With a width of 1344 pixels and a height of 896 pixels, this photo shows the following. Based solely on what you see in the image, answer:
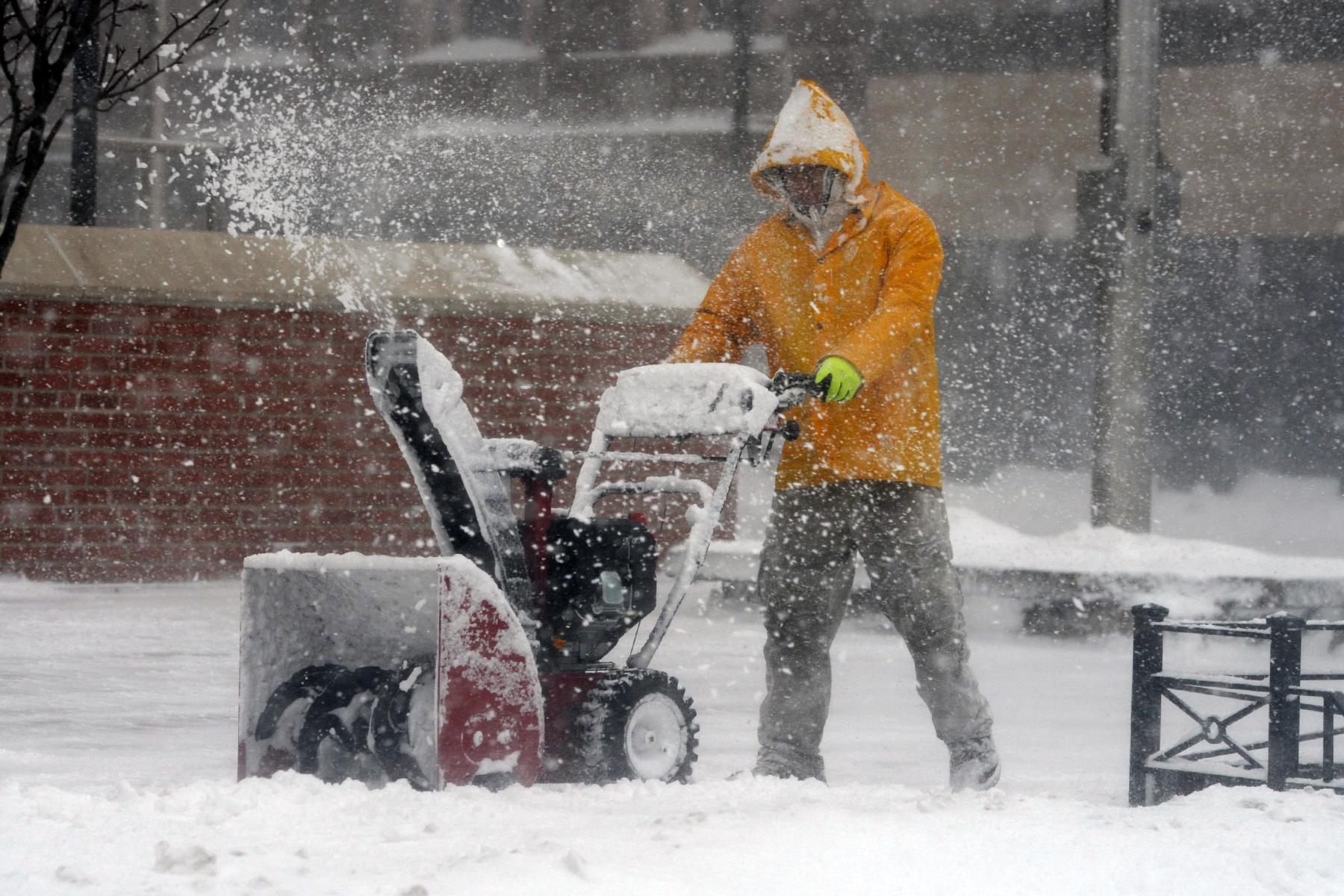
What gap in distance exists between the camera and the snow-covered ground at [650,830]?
2762mm

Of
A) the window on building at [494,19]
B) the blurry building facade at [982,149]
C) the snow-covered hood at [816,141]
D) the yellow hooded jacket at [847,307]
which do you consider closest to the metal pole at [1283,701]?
the yellow hooded jacket at [847,307]

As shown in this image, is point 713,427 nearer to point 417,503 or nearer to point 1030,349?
point 417,503

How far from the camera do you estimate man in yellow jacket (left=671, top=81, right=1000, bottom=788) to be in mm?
4047

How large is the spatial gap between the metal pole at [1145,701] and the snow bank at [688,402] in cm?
133

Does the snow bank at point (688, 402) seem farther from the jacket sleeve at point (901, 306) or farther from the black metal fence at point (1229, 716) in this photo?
the black metal fence at point (1229, 716)

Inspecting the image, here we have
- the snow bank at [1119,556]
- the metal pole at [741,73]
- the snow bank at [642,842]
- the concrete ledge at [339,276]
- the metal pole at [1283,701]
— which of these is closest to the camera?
the snow bank at [642,842]

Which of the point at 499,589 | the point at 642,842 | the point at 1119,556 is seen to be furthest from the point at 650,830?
the point at 1119,556

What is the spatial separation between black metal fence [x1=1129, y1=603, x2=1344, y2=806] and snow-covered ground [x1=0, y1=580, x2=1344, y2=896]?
26cm

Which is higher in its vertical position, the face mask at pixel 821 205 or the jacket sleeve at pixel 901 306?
the face mask at pixel 821 205

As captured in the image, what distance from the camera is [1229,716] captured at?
4281 mm

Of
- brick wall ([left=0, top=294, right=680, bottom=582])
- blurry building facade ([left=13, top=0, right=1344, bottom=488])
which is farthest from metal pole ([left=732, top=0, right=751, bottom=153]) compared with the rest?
brick wall ([left=0, top=294, right=680, bottom=582])

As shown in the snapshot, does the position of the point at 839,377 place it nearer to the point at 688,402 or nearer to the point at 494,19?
the point at 688,402

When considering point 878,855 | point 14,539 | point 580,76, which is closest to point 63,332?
point 14,539

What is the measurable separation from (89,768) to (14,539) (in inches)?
194
